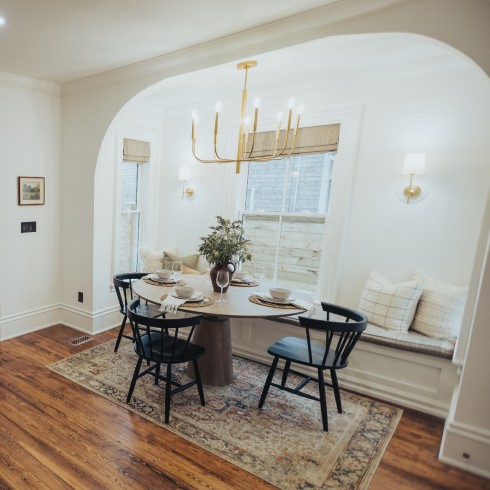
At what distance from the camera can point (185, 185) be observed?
4.19 metres

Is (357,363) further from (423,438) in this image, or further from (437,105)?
(437,105)

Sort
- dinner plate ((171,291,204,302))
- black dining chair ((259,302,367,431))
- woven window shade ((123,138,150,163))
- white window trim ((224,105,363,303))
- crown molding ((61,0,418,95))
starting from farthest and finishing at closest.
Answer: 1. woven window shade ((123,138,150,163))
2. white window trim ((224,105,363,303))
3. dinner plate ((171,291,204,302))
4. black dining chair ((259,302,367,431))
5. crown molding ((61,0,418,95))

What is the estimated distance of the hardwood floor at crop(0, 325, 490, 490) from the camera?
183cm

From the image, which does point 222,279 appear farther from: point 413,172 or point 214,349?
point 413,172

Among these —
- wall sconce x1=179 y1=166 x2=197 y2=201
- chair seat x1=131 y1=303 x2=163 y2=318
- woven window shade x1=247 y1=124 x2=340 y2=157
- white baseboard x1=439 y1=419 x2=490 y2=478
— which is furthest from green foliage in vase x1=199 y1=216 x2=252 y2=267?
white baseboard x1=439 y1=419 x2=490 y2=478

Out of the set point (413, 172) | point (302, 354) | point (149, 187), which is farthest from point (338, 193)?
point (149, 187)

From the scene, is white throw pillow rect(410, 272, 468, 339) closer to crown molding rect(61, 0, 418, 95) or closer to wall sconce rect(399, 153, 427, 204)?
wall sconce rect(399, 153, 427, 204)

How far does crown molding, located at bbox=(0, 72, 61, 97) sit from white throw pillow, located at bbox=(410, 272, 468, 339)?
163 inches

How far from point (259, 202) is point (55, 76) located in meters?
2.41

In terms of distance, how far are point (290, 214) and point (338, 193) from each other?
566mm

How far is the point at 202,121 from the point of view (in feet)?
13.2

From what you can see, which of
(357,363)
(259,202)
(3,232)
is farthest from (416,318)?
(3,232)

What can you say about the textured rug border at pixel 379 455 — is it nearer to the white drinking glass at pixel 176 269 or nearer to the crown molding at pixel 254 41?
the white drinking glass at pixel 176 269

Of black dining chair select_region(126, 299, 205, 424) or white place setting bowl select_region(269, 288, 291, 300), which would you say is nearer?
black dining chair select_region(126, 299, 205, 424)
